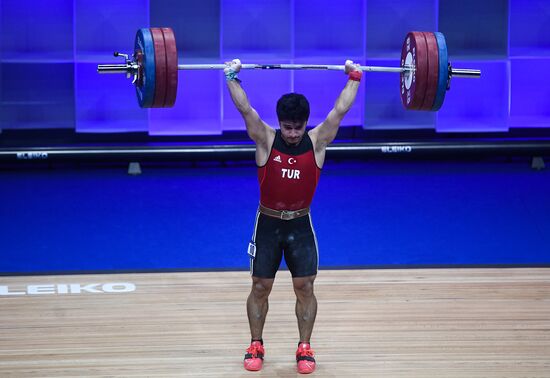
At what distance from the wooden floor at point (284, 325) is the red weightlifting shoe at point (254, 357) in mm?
41

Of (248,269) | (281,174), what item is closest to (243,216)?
(248,269)

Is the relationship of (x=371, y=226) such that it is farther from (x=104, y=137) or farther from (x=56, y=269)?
(x=104, y=137)

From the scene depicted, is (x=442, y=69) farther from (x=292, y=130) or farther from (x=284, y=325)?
(x=284, y=325)

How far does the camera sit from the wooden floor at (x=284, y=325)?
458 cm

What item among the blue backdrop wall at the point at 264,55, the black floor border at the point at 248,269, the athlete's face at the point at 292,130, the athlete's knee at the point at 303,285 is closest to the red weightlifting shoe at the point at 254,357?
the athlete's knee at the point at 303,285

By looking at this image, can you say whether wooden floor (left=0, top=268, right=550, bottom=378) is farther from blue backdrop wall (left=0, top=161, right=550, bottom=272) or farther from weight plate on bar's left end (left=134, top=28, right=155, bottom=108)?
weight plate on bar's left end (left=134, top=28, right=155, bottom=108)

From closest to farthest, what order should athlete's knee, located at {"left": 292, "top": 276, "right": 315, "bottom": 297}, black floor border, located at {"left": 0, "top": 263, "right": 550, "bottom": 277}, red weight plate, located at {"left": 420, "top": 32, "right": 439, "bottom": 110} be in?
athlete's knee, located at {"left": 292, "top": 276, "right": 315, "bottom": 297}
red weight plate, located at {"left": 420, "top": 32, "right": 439, "bottom": 110}
black floor border, located at {"left": 0, "top": 263, "right": 550, "bottom": 277}

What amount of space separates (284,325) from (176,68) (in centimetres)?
153

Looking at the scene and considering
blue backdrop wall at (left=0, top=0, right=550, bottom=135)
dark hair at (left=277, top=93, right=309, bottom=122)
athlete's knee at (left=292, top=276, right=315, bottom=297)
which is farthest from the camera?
blue backdrop wall at (left=0, top=0, right=550, bottom=135)

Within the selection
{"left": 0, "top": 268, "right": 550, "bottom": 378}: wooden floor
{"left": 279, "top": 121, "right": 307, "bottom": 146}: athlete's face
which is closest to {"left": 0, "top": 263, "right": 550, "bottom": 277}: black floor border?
{"left": 0, "top": 268, "right": 550, "bottom": 378}: wooden floor

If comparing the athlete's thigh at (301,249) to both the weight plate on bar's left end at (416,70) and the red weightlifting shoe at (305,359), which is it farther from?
the weight plate on bar's left end at (416,70)

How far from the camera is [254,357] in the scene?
15.0 feet

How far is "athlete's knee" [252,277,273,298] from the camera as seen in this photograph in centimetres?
450

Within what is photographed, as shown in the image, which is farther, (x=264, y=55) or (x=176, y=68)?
(x=264, y=55)
